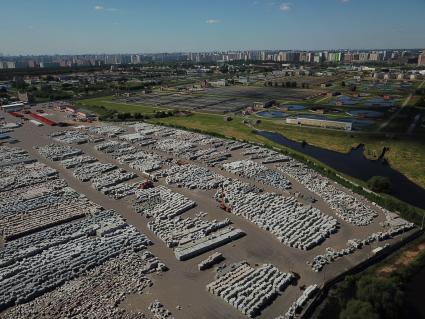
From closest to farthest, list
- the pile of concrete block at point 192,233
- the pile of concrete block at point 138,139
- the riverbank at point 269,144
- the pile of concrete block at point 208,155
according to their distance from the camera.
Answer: the pile of concrete block at point 192,233 < the riverbank at point 269,144 < the pile of concrete block at point 208,155 < the pile of concrete block at point 138,139

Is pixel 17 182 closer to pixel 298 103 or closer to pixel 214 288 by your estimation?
pixel 214 288

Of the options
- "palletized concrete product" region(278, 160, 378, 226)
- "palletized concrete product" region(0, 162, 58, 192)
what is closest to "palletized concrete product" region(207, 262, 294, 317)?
"palletized concrete product" region(278, 160, 378, 226)

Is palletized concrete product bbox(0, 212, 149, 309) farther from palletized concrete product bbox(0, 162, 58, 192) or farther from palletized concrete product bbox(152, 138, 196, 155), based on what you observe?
palletized concrete product bbox(152, 138, 196, 155)

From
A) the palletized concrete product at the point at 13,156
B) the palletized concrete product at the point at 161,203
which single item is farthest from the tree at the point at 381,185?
the palletized concrete product at the point at 13,156

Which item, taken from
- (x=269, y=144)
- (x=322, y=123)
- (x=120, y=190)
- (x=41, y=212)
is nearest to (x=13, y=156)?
(x=41, y=212)

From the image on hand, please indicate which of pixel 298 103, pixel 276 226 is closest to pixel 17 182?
pixel 276 226

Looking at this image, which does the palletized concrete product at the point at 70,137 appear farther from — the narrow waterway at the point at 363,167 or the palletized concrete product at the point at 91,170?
the narrow waterway at the point at 363,167
